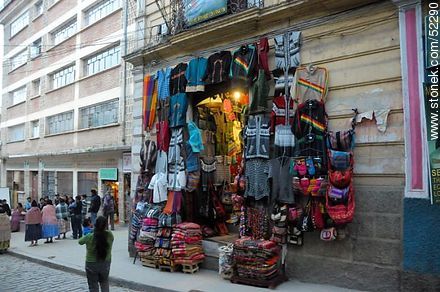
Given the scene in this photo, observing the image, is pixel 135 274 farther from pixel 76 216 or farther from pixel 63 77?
pixel 63 77

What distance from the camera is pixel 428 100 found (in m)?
6.11

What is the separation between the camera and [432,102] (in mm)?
6086

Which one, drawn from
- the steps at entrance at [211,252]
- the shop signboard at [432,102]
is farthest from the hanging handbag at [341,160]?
the steps at entrance at [211,252]

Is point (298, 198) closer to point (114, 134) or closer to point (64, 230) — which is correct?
point (64, 230)

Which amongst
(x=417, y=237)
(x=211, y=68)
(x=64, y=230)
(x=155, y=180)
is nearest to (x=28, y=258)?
(x=64, y=230)

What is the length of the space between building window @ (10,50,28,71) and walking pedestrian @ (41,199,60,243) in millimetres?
19112

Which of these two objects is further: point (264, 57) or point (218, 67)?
point (218, 67)

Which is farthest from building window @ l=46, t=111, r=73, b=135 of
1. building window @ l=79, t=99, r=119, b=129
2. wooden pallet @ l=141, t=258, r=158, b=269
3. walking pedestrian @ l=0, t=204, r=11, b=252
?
wooden pallet @ l=141, t=258, r=158, b=269

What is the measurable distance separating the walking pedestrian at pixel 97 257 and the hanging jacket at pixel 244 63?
3936mm

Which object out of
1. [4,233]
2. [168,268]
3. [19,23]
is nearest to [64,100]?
[19,23]

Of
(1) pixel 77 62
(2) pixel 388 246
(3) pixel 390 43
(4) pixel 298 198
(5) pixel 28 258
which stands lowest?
(5) pixel 28 258

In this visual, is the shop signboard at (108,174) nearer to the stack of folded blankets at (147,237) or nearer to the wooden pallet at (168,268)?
the stack of folded blankets at (147,237)

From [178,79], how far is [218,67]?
1276mm

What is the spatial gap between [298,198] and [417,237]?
6.62 feet
